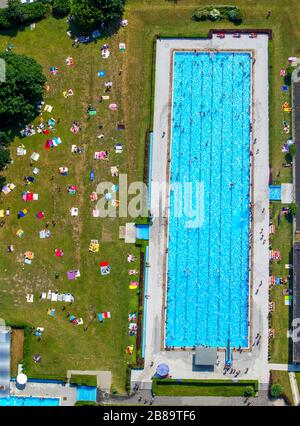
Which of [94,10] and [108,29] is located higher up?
[94,10]

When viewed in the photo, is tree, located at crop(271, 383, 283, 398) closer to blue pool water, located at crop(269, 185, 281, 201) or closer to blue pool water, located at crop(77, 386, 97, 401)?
blue pool water, located at crop(77, 386, 97, 401)

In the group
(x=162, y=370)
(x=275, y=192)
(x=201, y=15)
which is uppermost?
(x=201, y=15)

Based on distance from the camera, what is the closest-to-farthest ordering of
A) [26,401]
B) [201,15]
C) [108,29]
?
[26,401], [201,15], [108,29]

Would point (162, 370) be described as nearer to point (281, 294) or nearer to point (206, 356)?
point (206, 356)

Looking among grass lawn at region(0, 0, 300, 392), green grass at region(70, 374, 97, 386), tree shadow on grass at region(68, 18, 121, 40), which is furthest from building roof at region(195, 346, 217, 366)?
tree shadow on grass at region(68, 18, 121, 40)

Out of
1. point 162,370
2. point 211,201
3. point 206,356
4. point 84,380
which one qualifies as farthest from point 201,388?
point 211,201

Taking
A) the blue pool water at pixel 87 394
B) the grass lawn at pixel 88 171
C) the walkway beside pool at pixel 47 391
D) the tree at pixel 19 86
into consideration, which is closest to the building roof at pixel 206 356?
the grass lawn at pixel 88 171

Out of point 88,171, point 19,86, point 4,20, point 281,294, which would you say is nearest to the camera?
point 281,294
